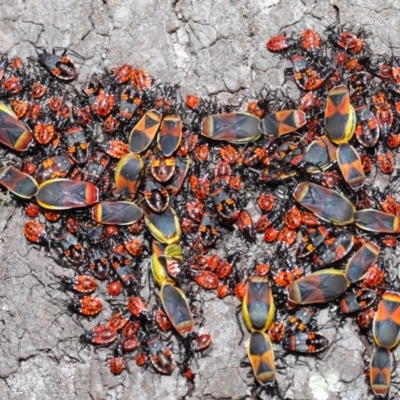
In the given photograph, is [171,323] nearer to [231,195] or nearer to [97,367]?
[97,367]

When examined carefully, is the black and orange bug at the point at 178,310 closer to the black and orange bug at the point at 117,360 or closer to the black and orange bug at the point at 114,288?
the black and orange bug at the point at 114,288

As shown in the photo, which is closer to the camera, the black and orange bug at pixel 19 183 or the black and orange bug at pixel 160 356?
the black and orange bug at pixel 160 356

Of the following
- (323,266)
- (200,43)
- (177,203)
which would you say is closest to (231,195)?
(177,203)

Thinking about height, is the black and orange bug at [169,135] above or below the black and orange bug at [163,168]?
above

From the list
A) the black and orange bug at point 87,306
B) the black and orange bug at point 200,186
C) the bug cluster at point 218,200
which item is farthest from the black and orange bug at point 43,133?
the black and orange bug at point 87,306

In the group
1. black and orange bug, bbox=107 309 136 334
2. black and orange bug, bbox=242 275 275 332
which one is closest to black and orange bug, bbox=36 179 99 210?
black and orange bug, bbox=107 309 136 334

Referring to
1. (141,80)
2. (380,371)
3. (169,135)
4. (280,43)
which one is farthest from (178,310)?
(280,43)

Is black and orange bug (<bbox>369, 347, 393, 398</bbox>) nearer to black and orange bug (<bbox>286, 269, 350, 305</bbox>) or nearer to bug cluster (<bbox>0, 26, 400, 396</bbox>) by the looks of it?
bug cluster (<bbox>0, 26, 400, 396</bbox>)
